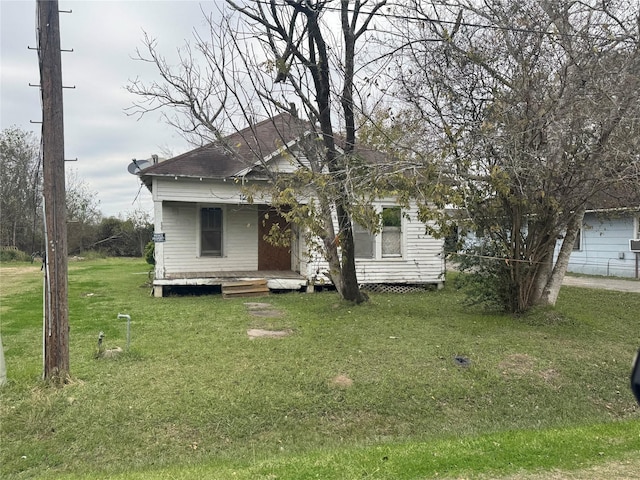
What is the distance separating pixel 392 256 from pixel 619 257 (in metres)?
10.1

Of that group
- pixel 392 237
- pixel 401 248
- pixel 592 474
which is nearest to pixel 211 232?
pixel 392 237

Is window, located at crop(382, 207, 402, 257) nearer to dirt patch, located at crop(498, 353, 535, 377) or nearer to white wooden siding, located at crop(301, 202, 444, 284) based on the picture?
white wooden siding, located at crop(301, 202, 444, 284)

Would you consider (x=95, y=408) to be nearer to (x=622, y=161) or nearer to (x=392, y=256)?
(x=622, y=161)

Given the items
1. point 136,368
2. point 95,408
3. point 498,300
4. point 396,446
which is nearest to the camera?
point 396,446

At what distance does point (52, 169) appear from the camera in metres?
5.00

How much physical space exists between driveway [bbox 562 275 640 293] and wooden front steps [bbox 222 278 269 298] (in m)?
9.99

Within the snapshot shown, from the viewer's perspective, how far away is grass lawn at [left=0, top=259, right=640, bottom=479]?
3.68m

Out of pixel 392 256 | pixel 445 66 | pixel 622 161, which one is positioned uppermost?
pixel 445 66

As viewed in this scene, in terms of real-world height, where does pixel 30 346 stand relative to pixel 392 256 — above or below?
below

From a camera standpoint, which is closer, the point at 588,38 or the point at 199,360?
Answer: the point at 199,360

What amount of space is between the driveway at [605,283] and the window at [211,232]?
1131 cm

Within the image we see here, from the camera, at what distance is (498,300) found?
939 centimetres

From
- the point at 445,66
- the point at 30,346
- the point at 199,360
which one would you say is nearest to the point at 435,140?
the point at 445,66

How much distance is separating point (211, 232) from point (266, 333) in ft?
23.9
